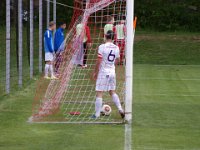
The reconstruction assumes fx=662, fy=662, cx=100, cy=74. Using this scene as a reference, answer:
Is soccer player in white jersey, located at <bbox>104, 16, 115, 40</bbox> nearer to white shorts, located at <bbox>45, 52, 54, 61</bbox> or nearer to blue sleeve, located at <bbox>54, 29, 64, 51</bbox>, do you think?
white shorts, located at <bbox>45, 52, 54, 61</bbox>

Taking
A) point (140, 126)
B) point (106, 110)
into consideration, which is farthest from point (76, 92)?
point (140, 126)

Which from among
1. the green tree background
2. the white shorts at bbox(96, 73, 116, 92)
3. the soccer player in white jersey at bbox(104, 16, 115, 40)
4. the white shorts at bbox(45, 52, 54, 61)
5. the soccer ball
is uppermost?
the green tree background

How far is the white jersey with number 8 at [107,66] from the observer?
13.9 meters

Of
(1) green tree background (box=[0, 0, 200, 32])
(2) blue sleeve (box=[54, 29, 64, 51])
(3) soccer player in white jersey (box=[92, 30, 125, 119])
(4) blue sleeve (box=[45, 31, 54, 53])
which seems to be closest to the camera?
(3) soccer player in white jersey (box=[92, 30, 125, 119])

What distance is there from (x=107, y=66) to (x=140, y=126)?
1.59 meters

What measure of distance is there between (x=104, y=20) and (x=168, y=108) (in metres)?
3.46

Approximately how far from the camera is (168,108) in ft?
52.4

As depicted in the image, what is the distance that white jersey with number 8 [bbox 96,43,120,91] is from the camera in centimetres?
1387

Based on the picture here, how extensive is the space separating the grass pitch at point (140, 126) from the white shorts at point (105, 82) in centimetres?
93

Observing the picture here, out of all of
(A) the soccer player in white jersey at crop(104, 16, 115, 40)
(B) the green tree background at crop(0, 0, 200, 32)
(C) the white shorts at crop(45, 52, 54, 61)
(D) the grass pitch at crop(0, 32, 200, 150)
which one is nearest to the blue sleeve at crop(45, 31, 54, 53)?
(C) the white shorts at crop(45, 52, 54, 61)

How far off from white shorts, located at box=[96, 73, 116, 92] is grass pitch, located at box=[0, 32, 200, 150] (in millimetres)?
933

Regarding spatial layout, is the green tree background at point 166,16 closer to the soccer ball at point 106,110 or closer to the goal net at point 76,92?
the goal net at point 76,92

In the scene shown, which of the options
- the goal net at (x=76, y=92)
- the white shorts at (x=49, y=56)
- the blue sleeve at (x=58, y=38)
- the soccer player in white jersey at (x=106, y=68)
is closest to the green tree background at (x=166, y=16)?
the blue sleeve at (x=58, y=38)

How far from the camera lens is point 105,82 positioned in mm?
13930
